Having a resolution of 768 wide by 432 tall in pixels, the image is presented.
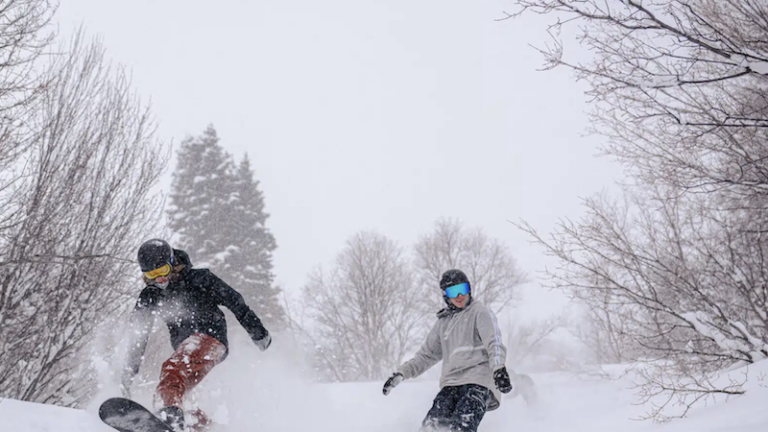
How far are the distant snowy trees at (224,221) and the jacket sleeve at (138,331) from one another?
1804 centimetres

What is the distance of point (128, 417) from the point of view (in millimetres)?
3225

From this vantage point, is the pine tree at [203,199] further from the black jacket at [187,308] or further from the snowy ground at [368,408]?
the black jacket at [187,308]

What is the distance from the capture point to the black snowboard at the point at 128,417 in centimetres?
323

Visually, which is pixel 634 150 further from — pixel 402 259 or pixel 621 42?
pixel 402 259

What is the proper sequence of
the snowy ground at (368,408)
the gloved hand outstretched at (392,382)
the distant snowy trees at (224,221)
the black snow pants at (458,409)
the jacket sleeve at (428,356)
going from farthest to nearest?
the distant snowy trees at (224,221) → the jacket sleeve at (428,356) → the gloved hand outstretched at (392,382) → the black snow pants at (458,409) → the snowy ground at (368,408)

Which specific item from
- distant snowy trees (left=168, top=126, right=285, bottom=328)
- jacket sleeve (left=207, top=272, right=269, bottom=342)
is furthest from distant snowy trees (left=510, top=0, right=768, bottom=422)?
distant snowy trees (left=168, top=126, right=285, bottom=328)

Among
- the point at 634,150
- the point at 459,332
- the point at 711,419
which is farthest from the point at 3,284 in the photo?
the point at 634,150

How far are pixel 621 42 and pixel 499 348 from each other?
3.01 m

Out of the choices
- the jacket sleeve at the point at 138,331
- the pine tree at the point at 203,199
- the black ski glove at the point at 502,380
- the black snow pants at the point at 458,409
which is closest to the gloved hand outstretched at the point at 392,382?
the black snow pants at the point at 458,409

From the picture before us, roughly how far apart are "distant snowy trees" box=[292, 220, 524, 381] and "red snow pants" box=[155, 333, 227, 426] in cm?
2291

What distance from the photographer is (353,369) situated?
91.7 ft

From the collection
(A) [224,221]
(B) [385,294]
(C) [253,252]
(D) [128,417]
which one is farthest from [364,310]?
(D) [128,417]

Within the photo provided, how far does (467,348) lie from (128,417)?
276 centimetres

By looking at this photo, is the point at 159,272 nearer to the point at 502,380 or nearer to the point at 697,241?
the point at 502,380
